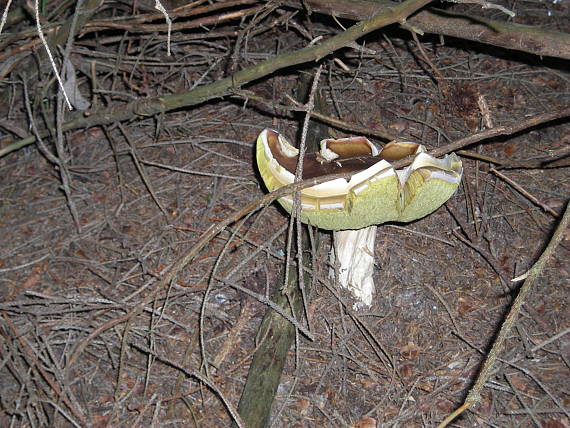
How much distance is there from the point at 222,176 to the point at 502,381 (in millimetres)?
1947

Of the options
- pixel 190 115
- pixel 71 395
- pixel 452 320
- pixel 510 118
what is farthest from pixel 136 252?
pixel 510 118

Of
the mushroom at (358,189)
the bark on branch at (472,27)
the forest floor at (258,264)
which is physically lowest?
the forest floor at (258,264)

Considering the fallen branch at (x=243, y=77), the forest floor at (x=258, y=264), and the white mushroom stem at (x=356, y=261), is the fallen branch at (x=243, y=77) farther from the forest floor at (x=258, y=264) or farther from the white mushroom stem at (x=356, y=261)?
the white mushroom stem at (x=356, y=261)

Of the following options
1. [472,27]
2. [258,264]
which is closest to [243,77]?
[258,264]

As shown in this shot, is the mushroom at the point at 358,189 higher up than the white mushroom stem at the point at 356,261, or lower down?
higher up

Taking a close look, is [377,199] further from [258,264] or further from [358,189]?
[258,264]

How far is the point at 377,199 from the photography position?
198 centimetres

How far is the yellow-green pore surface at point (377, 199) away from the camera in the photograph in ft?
6.31

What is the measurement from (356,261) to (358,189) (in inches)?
29.3

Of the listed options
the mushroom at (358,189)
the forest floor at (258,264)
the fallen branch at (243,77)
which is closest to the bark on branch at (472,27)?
the forest floor at (258,264)

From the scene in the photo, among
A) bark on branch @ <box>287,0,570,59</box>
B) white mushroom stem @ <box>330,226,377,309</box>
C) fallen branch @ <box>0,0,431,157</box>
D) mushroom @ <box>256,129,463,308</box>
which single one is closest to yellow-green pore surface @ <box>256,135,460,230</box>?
mushroom @ <box>256,129,463,308</box>

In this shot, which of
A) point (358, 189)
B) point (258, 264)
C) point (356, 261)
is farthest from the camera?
point (258, 264)

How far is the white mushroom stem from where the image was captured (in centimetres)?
252

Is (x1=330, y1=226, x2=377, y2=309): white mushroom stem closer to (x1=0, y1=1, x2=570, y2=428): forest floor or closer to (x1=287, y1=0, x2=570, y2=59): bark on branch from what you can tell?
(x1=0, y1=1, x2=570, y2=428): forest floor
